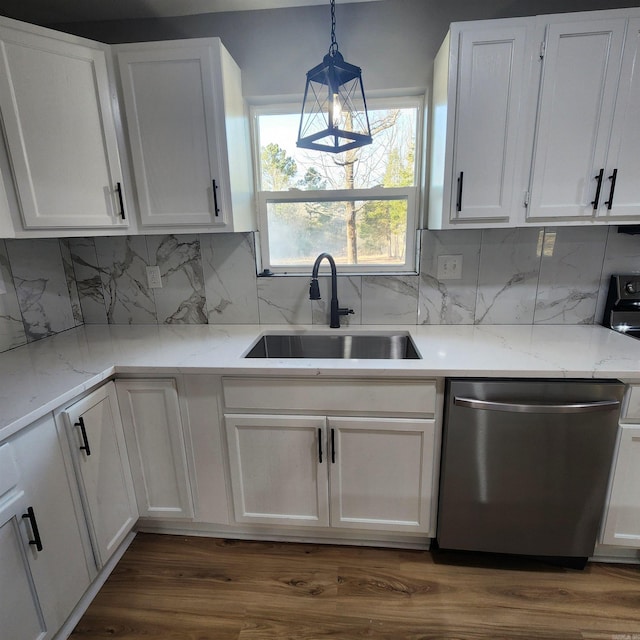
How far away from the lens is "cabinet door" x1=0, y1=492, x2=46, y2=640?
3.12ft

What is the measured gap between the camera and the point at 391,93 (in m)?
1.71

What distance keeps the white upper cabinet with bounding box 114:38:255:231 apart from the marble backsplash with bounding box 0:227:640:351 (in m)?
0.31

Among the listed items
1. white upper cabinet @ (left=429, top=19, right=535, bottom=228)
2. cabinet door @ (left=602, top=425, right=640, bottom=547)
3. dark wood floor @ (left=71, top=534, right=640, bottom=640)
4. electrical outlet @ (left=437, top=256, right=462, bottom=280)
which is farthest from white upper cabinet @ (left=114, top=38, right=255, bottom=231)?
cabinet door @ (left=602, top=425, right=640, bottom=547)

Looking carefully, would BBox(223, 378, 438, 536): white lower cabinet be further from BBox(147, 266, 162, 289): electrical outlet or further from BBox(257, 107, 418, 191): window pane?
BBox(257, 107, 418, 191): window pane

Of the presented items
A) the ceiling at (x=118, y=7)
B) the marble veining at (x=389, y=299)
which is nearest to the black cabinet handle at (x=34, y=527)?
the marble veining at (x=389, y=299)

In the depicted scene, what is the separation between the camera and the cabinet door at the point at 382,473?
1.37 metres

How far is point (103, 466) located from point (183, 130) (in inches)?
55.9

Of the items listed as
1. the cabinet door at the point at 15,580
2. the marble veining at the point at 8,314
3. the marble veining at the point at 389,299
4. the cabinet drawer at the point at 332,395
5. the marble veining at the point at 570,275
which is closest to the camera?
the cabinet door at the point at 15,580

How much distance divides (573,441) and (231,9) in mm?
2392

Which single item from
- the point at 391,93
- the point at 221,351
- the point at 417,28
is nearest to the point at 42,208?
the point at 221,351

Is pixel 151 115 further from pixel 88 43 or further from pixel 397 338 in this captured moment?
pixel 397 338

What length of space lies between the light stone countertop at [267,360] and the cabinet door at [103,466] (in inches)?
3.7

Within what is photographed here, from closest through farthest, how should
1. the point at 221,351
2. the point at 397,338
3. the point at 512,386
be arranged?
the point at 512,386
the point at 221,351
the point at 397,338

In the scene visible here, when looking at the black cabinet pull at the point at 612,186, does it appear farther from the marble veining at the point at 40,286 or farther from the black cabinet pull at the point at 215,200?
the marble veining at the point at 40,286
